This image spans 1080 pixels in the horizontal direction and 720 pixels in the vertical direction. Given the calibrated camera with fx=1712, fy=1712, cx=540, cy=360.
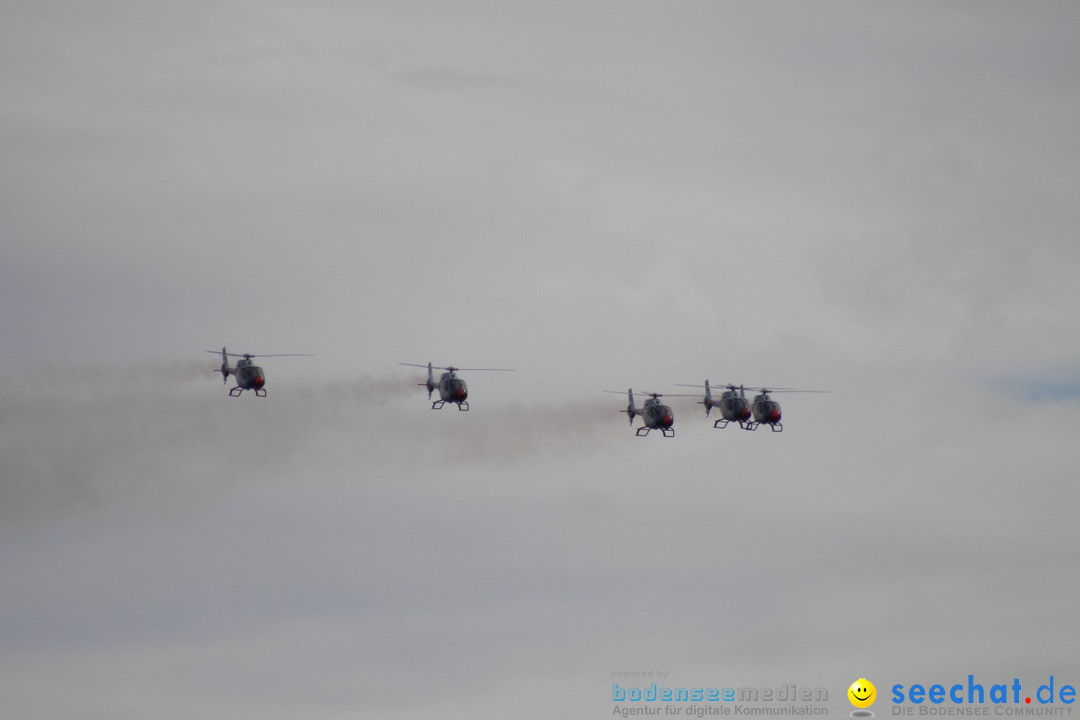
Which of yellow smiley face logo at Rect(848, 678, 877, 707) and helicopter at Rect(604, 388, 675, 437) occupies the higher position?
helicopter at Rect(604, 388, 675, 437)

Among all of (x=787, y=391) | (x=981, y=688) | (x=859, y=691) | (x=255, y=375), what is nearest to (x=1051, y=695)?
(x=981, y=688)

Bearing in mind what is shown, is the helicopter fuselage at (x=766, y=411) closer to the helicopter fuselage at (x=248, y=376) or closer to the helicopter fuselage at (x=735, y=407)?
the helicopter fuselage at (x=735, y=407)

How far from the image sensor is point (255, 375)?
110812 millimetres

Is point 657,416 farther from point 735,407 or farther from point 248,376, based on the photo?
point 248,376

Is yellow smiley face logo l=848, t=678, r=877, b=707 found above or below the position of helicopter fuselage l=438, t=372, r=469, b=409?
below

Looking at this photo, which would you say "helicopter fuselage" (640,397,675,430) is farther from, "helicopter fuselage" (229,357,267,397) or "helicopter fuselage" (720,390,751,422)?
"helicopter fuselage" (229,357,267,397)

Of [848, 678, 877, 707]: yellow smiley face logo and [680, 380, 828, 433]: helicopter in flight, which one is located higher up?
[680, 380, 828, 433]: helicopter in flight

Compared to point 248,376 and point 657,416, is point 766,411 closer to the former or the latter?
point 657,416

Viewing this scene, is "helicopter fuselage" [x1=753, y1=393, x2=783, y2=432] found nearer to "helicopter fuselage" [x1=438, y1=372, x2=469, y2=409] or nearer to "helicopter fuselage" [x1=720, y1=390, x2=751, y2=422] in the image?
"helicopter fuselage" [x1=720, y1=390, x2=751, y2=422]

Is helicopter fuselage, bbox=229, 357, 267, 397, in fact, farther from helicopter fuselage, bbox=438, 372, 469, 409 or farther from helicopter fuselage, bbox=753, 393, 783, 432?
helicopter fuselage, bbox=753, 393, 783, 432

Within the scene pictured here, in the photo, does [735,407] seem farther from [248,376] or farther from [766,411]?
[248,376]

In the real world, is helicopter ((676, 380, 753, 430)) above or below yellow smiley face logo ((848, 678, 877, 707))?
above

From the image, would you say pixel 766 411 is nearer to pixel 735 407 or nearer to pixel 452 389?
pixel 735 407

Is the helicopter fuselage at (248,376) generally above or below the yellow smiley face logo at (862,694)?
above
